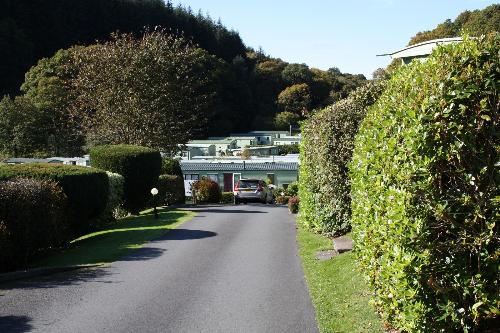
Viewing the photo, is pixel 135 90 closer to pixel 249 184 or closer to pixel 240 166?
pixel 249 184

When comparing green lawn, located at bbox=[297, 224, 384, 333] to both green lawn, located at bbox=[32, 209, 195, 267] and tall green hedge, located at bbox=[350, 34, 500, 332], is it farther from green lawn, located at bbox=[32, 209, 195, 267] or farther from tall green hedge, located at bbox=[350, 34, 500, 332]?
green lawn, located at bbox=[32, 209, 195, 267]

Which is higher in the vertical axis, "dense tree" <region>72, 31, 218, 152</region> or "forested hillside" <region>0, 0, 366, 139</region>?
"forested hillside" <region>0, 0, 366, 139</region>

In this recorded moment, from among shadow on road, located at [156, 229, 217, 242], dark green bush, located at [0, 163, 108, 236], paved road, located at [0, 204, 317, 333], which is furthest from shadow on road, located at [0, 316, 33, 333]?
shadow on road, located at [156, 229, 217, 242]

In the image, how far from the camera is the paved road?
323 inches

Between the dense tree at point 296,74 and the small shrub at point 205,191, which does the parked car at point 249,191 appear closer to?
the small shrub at point 205,191

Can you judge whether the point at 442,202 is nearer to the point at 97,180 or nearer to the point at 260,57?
the point at 97,180

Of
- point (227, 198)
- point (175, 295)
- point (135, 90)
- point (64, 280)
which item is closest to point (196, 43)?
point (227, 198)

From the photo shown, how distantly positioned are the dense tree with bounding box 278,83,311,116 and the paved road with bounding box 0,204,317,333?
85.2 meters

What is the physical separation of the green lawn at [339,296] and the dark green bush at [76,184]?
6.82 meters

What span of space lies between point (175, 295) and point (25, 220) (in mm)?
4519

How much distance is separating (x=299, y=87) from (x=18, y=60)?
160ft

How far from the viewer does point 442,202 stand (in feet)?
17.5

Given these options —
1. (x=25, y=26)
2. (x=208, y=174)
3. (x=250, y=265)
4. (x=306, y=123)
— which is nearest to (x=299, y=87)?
(x=25, y=26)

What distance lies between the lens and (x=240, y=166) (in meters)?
43.5
